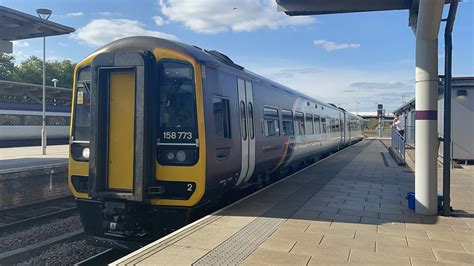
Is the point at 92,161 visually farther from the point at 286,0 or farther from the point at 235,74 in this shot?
the point at 286,0

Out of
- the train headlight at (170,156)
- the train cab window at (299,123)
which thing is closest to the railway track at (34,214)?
the train headlight at (170,156)

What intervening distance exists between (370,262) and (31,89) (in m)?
28.5

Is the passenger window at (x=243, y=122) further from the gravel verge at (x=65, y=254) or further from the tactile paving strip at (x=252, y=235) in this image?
the gravel verge at (x=65, y=254)

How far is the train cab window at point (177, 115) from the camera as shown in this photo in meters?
5.90

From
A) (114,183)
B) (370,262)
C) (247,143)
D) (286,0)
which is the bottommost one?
(370,262)

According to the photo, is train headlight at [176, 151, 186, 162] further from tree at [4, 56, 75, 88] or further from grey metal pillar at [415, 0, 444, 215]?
tree at [4, 56, 75, 88]

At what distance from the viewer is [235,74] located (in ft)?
24.7

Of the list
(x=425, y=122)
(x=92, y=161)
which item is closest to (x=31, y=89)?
(x=92, y=161)

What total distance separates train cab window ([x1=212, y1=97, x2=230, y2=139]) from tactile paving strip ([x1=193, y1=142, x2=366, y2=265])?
4.79 ft

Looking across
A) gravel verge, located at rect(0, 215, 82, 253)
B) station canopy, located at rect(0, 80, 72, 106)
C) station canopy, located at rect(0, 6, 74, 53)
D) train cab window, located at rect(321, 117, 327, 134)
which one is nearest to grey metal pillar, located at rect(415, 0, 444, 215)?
gravel verge, located at rect(0, 215, 82, 253)

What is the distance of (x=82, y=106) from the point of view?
21.3ft

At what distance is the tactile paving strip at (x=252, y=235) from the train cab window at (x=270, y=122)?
5.16 feet

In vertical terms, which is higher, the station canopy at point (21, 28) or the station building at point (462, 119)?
the station canopy at point (21, 28)

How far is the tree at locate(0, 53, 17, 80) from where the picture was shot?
186 feet
